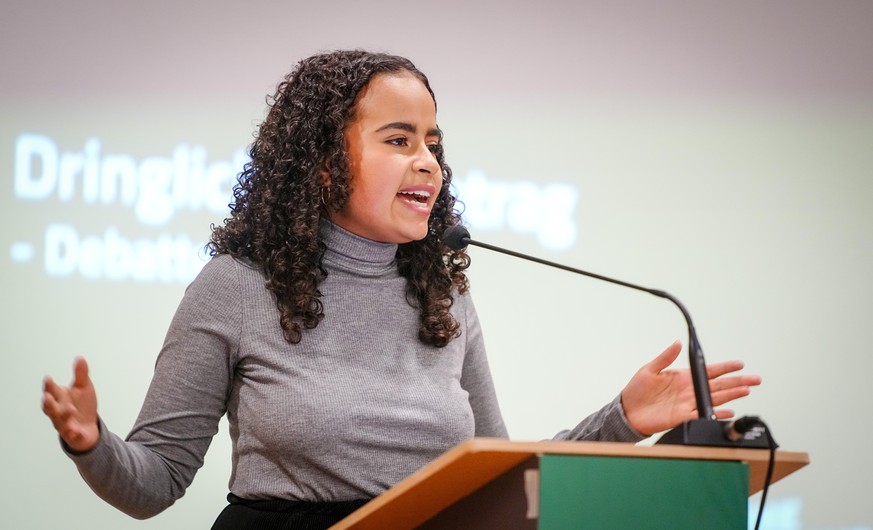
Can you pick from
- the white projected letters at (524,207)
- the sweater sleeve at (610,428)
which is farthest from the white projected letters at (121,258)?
the sweater sleeve at (610,428)

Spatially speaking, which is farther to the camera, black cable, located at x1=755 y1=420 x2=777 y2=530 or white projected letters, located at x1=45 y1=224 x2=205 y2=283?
white projected letters, located at x1=45 y1=224 x2=205 y2=283

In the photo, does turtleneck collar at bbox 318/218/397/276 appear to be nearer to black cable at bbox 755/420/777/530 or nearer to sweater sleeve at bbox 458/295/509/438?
sweater sleeve at bbox 458/295/509/438

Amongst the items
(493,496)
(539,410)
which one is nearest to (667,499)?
(493,496)

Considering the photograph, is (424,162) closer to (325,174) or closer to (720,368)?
(325,174)

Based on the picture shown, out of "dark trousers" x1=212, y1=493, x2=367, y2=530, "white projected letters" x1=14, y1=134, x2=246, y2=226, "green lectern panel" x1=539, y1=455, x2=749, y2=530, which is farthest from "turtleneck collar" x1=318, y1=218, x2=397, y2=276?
"white projected letters" x1=14, y1=134, x2=246, y2=226

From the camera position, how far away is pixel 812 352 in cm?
289

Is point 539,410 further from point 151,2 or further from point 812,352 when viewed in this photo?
point 151,2

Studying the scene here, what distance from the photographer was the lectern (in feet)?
3.67

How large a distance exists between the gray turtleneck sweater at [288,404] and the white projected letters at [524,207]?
3.26ft

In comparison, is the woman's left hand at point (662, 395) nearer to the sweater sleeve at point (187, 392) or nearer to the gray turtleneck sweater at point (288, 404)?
the gray turtleneck sweater at point (288, 404)

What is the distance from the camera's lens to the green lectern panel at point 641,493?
3.70 ft

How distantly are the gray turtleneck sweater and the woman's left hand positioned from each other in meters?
0.03

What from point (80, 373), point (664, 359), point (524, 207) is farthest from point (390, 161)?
point (524, 207)

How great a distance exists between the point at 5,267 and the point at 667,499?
208cm
